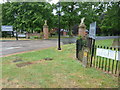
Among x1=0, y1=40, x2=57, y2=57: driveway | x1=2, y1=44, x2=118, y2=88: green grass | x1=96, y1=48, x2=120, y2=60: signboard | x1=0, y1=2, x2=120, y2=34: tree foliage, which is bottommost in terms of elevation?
x1=2, y1=44, x2=118, y2=88: green grass

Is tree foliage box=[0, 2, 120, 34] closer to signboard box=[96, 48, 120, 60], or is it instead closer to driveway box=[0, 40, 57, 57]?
driveway box=[0, 40, 57, 57]

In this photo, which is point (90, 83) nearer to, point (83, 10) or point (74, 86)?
point (74, 86)

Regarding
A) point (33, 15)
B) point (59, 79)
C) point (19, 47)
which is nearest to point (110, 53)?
point (59, 79)

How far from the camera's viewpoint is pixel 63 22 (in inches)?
1093

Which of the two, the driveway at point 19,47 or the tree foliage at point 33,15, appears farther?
the tree foliage at point 33,15

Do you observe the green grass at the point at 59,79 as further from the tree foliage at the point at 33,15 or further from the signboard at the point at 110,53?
the tree foliage at the point at 33,15

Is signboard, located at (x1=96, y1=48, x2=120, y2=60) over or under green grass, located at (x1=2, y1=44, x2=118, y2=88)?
over

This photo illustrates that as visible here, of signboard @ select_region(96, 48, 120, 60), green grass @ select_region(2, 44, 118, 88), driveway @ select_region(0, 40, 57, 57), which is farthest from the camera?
driveway @ select_region(0, 40, 57, 57)

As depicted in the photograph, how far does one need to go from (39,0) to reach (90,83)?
25.1 m

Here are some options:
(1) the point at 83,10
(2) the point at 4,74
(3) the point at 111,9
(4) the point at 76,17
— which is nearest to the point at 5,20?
(4) the point at 76,17

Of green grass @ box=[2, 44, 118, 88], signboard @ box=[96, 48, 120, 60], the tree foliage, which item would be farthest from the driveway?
the tree foliage

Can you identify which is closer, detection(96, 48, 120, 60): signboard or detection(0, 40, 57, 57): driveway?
detection(96, 48, 120, 60): signboard

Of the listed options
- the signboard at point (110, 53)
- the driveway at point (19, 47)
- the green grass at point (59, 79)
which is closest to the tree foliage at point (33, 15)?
the driveway at point (19, 47)

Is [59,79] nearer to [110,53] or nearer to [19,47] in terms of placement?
[110,53]
